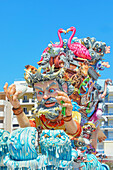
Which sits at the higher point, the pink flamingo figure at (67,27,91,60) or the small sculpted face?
the pink flamingo figure at (67,27,91,60)

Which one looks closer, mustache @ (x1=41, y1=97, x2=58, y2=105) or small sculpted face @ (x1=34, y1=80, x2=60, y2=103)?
mustache @ (x1=41, y1=97, x2=58, y2=105)

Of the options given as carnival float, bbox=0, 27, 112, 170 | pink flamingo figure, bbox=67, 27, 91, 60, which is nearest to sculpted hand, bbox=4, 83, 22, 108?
carnival float, bbox=0, 27, 112, 170

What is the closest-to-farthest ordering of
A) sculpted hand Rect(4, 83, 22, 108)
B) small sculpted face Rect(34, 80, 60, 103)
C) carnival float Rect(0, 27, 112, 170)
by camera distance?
carnival float Rect(0, 27, 112, 170) → sculpted hand Rect(4, 83, 22, 108) → small sculpted face Rect(34, 80, 60, 103)

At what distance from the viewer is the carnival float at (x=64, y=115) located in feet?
27.2

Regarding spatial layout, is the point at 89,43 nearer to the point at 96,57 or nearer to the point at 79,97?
the point at 96,57

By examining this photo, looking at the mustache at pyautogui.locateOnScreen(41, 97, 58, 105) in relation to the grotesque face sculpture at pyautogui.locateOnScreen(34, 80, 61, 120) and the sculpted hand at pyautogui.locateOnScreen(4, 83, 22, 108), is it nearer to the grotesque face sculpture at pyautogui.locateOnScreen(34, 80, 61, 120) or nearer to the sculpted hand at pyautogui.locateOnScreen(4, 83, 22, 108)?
the grotesque face sculpture at pyautogui.locateOnScreen(34, 80, 61, 120)

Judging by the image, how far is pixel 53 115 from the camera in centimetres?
962

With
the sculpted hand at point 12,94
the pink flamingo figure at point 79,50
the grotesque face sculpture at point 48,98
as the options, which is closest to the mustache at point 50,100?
the grotesque face sculpture at point 48,98

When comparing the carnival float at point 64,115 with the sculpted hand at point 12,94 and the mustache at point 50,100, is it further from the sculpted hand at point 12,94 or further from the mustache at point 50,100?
the sculpted hand at point 12,94

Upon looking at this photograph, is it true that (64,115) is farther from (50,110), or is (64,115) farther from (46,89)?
(46,89)

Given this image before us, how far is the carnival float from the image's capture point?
8297mm

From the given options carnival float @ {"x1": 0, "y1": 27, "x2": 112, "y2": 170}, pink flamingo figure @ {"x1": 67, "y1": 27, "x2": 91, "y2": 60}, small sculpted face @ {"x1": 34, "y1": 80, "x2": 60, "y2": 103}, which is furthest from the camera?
pink flamingo figure @ {"x1": 67, "y1": 27, "x2": 91, "y2": 60}

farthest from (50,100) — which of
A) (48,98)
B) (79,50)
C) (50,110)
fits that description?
(79,50)

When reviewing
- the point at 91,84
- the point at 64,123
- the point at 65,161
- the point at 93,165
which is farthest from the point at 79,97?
the point at 65,161
